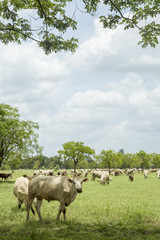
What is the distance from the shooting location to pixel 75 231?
314 inches

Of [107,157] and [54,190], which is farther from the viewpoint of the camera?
[107,157]

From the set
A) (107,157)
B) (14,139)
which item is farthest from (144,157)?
(14,139)

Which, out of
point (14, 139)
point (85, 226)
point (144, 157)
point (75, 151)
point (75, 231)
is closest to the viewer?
point (75, 231)

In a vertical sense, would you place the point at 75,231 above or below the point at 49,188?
below

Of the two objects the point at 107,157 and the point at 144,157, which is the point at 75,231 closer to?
the point at 107,157

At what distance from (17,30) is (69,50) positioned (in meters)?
2.42

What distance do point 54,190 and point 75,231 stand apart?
192 cm

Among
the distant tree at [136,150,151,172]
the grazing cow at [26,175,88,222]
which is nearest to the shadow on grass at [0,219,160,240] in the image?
the grazing cow at [26,175,88,222]

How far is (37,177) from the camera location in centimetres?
971

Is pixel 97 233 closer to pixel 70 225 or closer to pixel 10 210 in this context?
pixel 70 225

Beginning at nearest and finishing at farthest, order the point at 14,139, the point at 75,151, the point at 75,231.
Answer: the point at 75,231, the point at 14,139, the point at 75,151

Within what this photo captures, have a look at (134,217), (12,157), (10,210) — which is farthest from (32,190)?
(12,157)

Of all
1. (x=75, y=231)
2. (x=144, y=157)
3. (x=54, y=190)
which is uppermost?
(x=144, y=157)

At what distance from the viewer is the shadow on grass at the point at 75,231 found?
719cm
